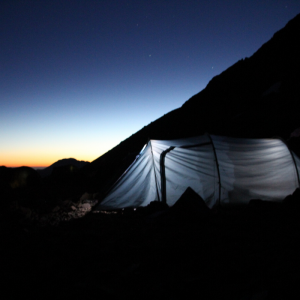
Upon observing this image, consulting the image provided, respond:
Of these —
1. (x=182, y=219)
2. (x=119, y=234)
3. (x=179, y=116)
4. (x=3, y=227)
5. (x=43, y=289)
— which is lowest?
(x=182, y=219)

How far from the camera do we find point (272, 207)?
5922 millimetres

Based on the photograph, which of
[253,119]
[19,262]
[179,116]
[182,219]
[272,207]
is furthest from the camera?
[179,116]

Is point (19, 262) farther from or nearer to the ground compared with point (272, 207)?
farther from the ground

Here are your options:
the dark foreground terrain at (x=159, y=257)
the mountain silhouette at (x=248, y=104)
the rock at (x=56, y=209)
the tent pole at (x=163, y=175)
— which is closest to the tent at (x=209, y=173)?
the tent pole at (x=163, y=175)

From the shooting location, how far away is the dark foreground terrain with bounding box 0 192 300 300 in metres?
2.44

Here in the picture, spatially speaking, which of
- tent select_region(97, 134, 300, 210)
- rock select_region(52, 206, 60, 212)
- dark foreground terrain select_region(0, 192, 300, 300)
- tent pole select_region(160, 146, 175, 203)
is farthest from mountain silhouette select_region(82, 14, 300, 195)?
dark foreground terrain select_region(0, 192, 300, 300)

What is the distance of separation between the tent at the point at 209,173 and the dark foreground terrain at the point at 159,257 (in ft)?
4.59

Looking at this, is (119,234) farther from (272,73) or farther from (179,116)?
(179,116)

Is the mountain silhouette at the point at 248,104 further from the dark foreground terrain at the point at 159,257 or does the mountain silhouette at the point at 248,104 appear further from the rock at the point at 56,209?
the dark foreground terrain at the point at 159,257

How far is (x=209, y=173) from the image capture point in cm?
715

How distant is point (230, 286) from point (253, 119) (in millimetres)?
23593

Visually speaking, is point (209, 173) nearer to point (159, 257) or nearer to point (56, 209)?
point (159, 257)

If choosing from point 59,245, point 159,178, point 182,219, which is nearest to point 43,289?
point 59,245

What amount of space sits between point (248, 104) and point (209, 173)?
1067 inches
